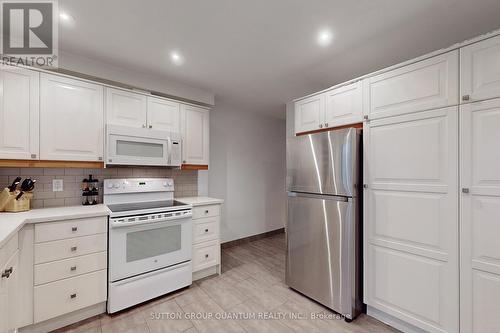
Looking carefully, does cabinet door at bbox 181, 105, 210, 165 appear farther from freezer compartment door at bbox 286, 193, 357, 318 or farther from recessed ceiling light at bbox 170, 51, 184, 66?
freezer compartment door at bbox 286, 193, 357, 318

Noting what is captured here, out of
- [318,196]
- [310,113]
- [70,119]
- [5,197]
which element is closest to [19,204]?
[5,197]

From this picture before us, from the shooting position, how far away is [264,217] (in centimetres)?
454

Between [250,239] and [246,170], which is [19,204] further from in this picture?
[250,239]

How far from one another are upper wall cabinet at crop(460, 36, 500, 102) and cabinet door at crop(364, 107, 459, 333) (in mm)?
146

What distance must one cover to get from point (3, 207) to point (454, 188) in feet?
11.7

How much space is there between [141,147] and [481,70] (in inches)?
118

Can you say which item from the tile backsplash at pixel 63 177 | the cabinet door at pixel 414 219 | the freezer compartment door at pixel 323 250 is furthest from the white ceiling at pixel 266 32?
the freezer compartment door at pixel 323 250

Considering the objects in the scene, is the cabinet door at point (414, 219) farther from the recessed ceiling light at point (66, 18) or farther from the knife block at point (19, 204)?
the knife block at point (19, 204)

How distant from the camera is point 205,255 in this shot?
2729 millimetres

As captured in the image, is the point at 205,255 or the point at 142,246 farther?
the point at 205,255

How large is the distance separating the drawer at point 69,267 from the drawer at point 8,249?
1.05 feet

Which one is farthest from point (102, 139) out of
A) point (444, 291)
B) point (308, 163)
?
point (444, 291)

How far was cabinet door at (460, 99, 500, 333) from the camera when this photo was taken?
1.41 metres

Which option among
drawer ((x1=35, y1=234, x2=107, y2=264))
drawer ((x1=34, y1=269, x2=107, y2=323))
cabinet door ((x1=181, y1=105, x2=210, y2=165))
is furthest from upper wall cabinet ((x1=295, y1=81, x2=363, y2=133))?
drawer ((x1=34, y1=269, x2=107, y2=323))
